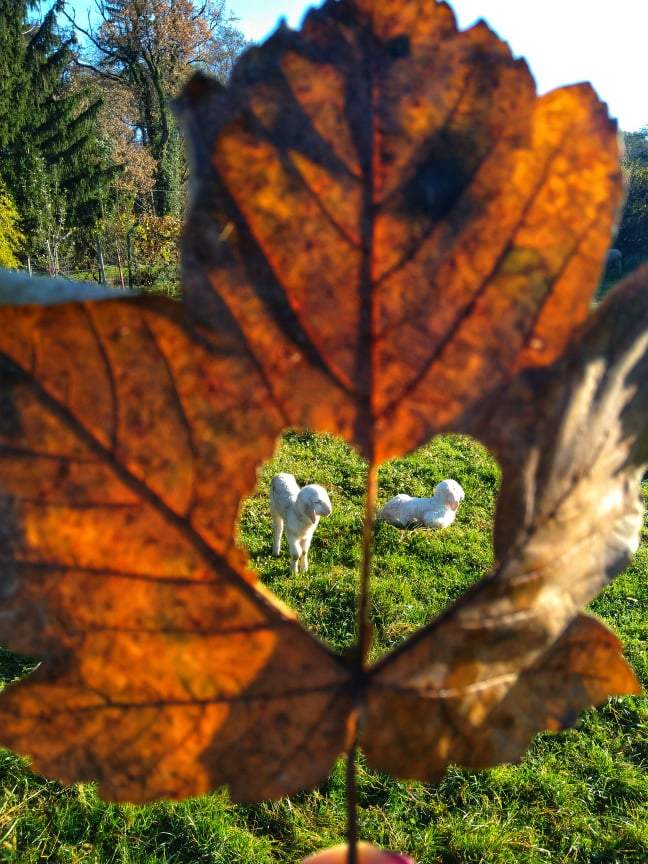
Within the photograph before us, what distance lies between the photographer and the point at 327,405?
0.55 meters

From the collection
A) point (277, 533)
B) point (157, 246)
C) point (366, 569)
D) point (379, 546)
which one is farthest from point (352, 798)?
point (157, 246)

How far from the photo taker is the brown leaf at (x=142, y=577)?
54cm

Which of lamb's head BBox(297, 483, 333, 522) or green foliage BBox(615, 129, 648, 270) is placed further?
green foliage BBox(615, 129, 648, 270)

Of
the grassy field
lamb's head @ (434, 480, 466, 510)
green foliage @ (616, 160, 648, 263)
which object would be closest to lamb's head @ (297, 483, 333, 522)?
the grassy field

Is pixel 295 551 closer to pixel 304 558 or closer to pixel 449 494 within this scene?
pixel 304 558

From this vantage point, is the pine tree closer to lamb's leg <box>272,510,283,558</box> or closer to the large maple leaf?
lamb's leg <box>272,510,283,558</box>

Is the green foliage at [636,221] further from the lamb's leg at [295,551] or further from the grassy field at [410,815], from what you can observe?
the grassy field at [410,815]

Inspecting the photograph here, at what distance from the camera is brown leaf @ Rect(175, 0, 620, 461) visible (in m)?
0.51

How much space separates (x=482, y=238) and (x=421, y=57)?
0.15 meters

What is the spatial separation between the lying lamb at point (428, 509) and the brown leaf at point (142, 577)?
4.91 meters

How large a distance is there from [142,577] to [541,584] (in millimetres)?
366

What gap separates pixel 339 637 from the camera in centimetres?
413

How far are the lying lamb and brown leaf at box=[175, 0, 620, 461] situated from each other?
498 centimetres

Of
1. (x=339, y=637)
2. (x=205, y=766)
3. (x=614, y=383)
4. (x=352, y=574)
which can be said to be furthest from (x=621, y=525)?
(x=352, y=574)
